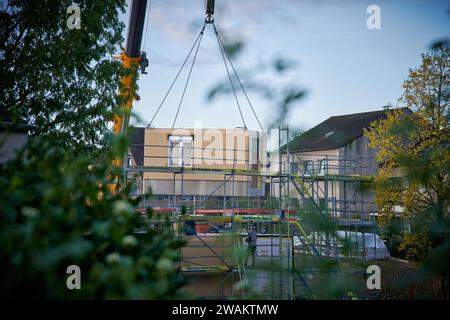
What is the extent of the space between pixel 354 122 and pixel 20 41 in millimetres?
23744

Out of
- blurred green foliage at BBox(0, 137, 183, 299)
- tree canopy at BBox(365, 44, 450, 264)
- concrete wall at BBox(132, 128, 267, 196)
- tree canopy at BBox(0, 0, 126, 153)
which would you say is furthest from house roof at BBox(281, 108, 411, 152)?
blurred green foliage at BBox(0, 137, 183, 299)

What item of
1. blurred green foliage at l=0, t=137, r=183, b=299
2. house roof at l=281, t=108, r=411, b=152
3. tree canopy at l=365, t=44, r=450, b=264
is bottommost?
blurred green foliage at l=0, t=137, r=183, b=299

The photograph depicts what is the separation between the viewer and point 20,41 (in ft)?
39.3

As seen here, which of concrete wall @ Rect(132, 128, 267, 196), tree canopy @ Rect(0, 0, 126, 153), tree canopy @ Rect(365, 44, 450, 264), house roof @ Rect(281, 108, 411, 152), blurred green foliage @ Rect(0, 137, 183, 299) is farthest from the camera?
house roof @ Rect(281, 108, 411, 152)

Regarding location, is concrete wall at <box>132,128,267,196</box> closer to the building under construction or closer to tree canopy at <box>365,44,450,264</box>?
the building under construction

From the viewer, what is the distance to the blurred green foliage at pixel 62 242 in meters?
1.92

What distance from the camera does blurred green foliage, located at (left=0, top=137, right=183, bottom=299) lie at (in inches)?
75.7

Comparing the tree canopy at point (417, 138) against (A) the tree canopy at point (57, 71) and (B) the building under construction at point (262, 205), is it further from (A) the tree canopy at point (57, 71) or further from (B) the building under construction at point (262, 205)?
(A) the tree canopy at point (57, 71)

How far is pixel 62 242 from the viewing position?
2.00 meters

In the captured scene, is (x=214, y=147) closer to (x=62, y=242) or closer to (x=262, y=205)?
(x=262, y=205)

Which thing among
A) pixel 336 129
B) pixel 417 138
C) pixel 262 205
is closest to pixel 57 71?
pixel 417 138

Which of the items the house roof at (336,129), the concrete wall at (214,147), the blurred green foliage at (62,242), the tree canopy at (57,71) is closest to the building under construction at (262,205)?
the concrete wall at (214,147)

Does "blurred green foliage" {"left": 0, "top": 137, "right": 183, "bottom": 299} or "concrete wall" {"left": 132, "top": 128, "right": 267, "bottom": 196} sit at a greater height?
"concrete wall" {"left": 132, "top": 128, "right": 267, "bottom": 196}
